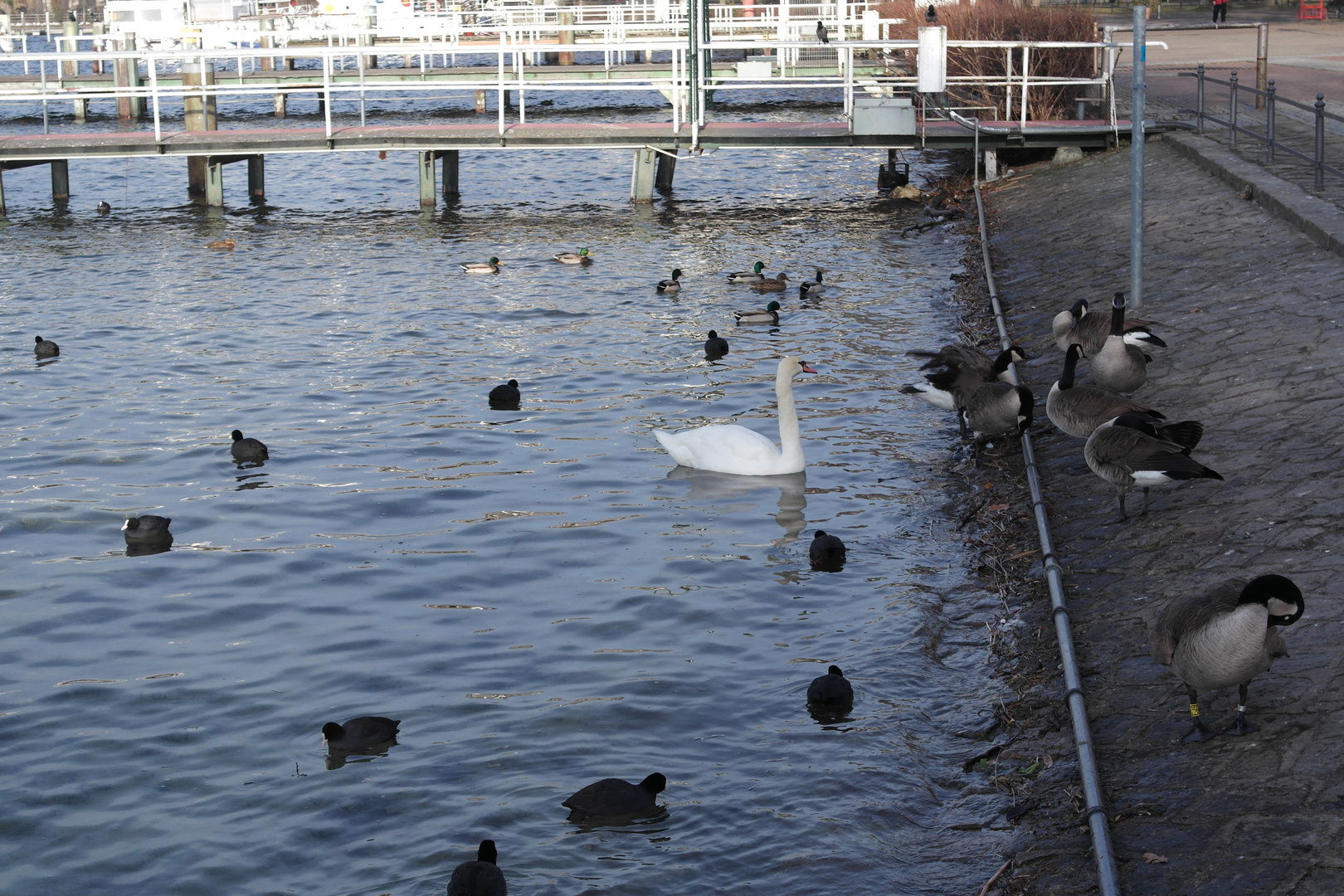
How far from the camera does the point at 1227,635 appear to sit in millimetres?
6359

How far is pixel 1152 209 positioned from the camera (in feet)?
63.9

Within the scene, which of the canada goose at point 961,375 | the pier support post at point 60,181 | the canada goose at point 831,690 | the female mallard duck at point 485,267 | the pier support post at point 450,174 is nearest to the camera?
the canada goose at point 831,690

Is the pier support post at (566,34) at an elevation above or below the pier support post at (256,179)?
above

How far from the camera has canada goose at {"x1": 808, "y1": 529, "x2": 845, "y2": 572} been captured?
34.1ft

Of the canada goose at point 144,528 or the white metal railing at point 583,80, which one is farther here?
the white metal railing at point 583,80

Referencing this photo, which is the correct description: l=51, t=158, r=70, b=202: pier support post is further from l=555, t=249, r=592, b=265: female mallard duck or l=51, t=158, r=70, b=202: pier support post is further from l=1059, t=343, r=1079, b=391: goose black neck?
l=1059, t=343, r=1079, b=391: goose black neck

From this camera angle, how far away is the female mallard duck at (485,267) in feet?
73.9

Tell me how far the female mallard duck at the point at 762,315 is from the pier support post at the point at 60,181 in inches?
730

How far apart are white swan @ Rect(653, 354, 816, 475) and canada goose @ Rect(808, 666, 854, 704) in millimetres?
4485

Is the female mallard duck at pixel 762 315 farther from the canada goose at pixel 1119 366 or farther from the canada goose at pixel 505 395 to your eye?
the canada goose at pixel 1119 366

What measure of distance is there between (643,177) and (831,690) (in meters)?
22.0

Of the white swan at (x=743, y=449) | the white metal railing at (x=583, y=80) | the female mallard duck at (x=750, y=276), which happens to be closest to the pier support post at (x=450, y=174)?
the white metal railing at (x=583, y=80)

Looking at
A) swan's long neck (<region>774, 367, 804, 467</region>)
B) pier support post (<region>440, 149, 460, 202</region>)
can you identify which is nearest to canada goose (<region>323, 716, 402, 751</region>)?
swan's long neck (<region>774, 367, 804, 467</region>)

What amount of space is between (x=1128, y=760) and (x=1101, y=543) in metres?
2.92
